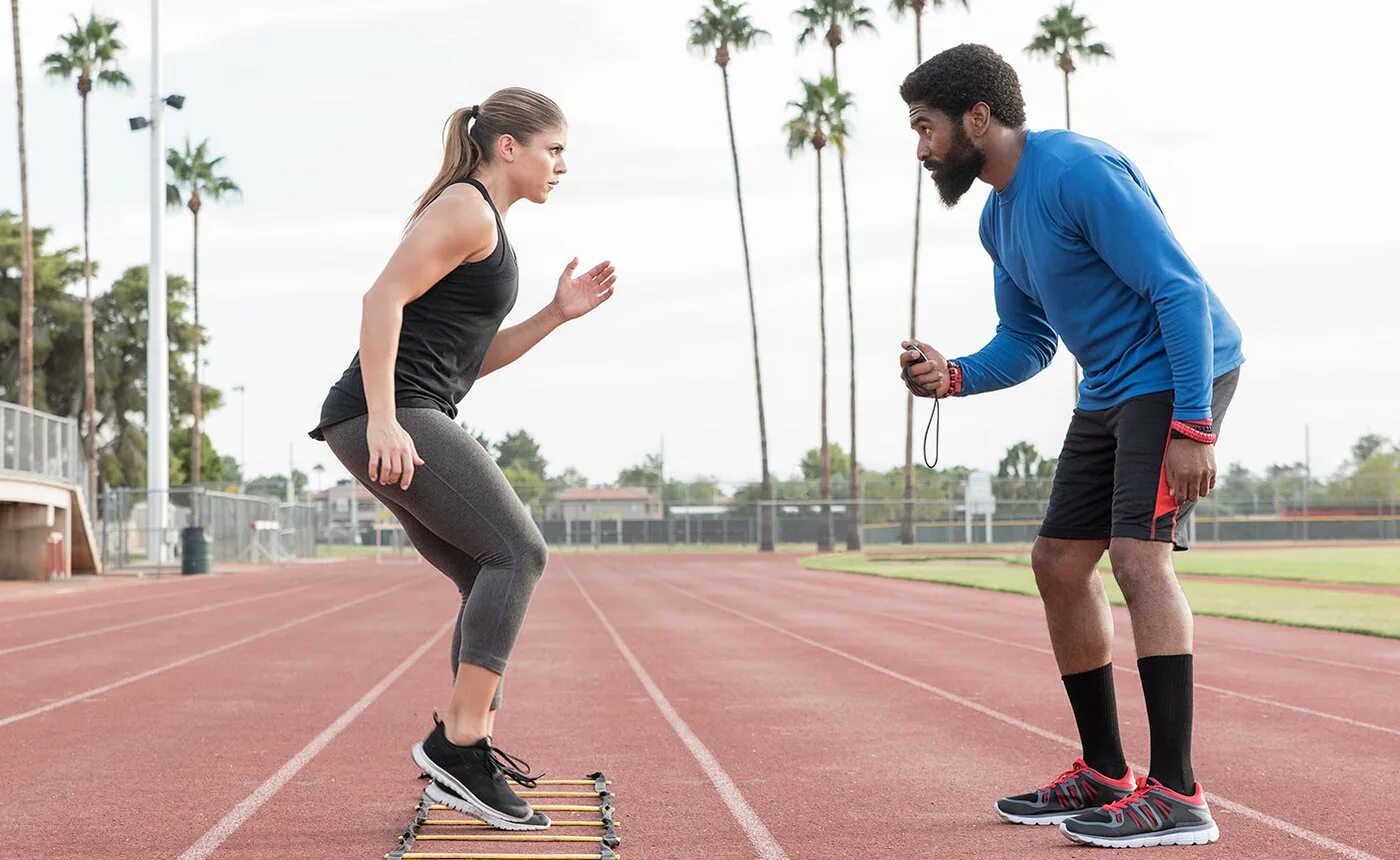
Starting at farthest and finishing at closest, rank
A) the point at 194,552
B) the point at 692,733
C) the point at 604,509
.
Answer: the point at 604,509, the point at 194,552, the point at 692,733

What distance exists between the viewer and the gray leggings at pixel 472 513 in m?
4.15

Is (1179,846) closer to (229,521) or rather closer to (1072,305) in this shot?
(1072,305)

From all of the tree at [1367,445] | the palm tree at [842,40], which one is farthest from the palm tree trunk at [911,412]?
the tree at [1367,445]

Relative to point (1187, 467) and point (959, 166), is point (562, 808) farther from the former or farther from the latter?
point (959, 166)

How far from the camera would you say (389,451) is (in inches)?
157

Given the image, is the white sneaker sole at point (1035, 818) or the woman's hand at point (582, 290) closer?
the white sneaker sole at point (1035, 818)

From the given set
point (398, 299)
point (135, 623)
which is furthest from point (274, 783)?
point (135, 623)

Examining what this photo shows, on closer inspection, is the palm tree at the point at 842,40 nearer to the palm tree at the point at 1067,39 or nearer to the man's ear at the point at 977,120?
the palm tree at the point at 1067,39

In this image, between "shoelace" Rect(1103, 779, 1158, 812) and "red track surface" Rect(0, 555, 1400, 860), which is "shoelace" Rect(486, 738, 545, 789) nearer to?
"red track surface" Rect(0, 555, 1400, 860)

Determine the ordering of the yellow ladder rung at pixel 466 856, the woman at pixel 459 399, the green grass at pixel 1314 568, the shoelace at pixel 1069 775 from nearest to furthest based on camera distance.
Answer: the yellow ladder rung at pixel 466 856, the woman at pixel 459 399, the shoelace at pixel 1069 775, the green grass at pixel 1314 568

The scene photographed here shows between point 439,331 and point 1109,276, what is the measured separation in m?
1.98

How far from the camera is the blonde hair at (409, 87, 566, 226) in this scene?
14.3ft

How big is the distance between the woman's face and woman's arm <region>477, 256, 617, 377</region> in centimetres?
51

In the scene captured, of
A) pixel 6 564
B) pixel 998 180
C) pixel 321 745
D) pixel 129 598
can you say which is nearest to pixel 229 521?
pixel 6 564
